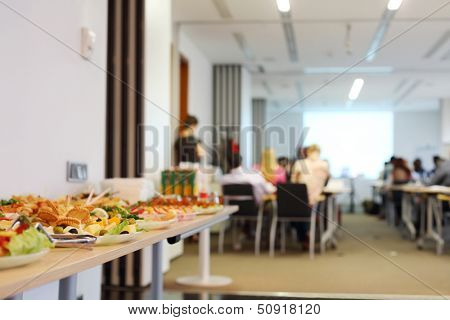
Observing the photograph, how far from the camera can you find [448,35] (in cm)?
713

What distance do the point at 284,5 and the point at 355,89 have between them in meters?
6.65

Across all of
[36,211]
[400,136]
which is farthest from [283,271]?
[400,136]

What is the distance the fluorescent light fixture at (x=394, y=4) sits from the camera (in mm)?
5461

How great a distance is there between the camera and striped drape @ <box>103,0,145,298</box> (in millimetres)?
3598

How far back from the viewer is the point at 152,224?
1.75 meters

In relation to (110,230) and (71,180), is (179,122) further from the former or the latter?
(110,230)

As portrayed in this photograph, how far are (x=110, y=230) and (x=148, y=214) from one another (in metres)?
0.50

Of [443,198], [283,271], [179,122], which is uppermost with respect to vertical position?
[179,122]

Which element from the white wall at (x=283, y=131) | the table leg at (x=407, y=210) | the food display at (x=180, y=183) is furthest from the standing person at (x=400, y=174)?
the food display at (x=180, y=183)

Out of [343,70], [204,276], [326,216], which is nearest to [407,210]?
[326,216]

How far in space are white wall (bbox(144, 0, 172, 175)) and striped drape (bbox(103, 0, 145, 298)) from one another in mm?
108

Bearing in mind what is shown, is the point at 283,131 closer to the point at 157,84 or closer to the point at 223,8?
the point at 223,8

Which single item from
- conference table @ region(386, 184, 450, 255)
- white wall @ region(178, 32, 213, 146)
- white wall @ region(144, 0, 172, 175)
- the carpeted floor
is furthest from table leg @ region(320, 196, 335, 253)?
white wall @ region(178, 32, 213, 146)

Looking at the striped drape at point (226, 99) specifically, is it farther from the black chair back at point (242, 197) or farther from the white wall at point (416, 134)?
the white wall at point (416, 134)
